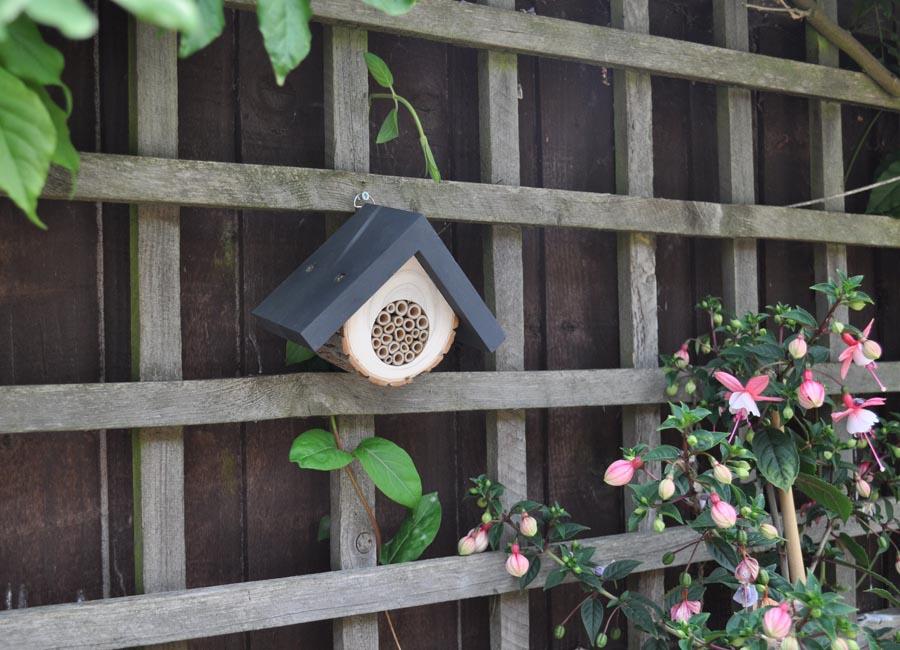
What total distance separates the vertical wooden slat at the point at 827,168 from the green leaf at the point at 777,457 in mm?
446

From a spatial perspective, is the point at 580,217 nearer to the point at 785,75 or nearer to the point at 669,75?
the point at 669,75

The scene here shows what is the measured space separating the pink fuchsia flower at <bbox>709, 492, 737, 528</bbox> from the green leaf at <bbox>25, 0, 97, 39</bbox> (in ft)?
3.72

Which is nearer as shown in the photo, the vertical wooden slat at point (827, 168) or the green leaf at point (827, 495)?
the green leaf at point (827, 495)

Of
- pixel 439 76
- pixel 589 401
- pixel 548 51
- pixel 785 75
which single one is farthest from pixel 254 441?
pixel 785 75

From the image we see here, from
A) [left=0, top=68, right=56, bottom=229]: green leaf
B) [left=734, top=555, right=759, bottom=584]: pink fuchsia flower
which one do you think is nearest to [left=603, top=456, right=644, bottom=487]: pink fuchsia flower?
[left=734, top=555, right=759, bottom=584]: pink fuchsia flower

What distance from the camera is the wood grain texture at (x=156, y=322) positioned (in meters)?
1.24

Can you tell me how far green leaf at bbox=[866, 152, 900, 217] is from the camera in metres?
1.88

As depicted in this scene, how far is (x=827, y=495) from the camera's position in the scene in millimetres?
1556

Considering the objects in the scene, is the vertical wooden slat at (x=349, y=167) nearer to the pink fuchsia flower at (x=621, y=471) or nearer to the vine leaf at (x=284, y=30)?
the pink fuchsia flower at (x=621, y=471)

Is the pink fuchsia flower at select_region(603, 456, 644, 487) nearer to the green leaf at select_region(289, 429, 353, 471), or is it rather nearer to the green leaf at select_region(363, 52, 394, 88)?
the green leaf at select_region(289, 429, 353, 471)

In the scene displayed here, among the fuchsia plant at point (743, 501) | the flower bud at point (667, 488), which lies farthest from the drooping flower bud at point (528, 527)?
the flower bud at point (667, 488)

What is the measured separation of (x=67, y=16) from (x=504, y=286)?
114 centimetres

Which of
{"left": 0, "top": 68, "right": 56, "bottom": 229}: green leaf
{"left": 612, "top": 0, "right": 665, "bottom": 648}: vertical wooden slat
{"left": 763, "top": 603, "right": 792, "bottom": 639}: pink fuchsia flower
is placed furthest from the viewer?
{"left": 612, "top": 0, "right": 665, "bottom": 648}: vertical wooden slat

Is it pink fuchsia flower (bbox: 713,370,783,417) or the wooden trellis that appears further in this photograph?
pink fuchsia flower (bbox: 713,370,783,417)
